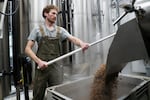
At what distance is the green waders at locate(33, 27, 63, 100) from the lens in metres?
1.91

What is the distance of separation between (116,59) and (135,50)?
119 mm

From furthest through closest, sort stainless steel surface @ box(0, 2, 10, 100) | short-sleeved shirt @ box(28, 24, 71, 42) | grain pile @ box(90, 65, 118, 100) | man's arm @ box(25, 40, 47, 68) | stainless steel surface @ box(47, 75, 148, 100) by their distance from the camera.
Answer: stainless steel surface @ box(0, 2, 10, 100)
short-sleeved shirt @ box(28, 24, 71, 42)
man's arm @ box(25, 40, 47, 68)
stainless steel surface @ box(47, 75, 148, 100)
grain pile @ box(90, 65, 118, 100)

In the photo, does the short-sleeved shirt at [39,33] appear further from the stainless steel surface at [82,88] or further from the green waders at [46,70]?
the stainless steel surface at [82,88]

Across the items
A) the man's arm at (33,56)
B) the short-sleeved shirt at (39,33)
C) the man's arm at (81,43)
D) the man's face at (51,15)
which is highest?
the man's face at (51,15)

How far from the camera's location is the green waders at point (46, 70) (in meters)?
1.91

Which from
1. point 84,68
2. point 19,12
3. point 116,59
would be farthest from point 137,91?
point 19,12

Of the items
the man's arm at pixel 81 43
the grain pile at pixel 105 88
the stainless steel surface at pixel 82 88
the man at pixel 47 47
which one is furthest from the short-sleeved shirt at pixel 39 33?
the grain pile at pixel 105 88

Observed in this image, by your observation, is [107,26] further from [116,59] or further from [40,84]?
[116,59]

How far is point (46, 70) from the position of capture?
1.91 meters

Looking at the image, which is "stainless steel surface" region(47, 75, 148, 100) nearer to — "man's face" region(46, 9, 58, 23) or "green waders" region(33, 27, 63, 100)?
"green waders" region(33, 27, 63, 100)

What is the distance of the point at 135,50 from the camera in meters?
0.83

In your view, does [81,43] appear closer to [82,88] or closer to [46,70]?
[46,70]

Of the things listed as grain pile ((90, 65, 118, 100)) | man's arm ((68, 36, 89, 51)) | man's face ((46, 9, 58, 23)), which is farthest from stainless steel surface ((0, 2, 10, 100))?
grain pile ((90, 65, 118, 100))

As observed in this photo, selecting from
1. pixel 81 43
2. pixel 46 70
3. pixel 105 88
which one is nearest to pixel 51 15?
pixel 81 43
